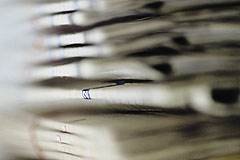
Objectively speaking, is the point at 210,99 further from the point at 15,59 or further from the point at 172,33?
the point at 15,59

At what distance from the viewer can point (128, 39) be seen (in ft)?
1.26

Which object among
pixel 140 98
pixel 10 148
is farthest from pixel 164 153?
pixel 10 148

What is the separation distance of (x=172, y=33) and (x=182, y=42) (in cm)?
A: 1

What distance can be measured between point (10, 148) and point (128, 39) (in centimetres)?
22

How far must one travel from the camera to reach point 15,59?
1.75 ft

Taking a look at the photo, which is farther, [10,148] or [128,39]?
[10,148]

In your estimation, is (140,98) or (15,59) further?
(15,59)

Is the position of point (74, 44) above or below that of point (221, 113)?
above

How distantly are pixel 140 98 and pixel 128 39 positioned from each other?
0.06m

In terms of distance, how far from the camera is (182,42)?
1.25 ft

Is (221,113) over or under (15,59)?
under

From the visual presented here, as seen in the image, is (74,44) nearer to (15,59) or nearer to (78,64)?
(78,64)

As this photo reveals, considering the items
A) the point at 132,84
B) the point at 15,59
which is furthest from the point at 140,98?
the point at 15,59

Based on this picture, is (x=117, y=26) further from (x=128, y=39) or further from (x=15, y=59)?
(x=15, y=59)
